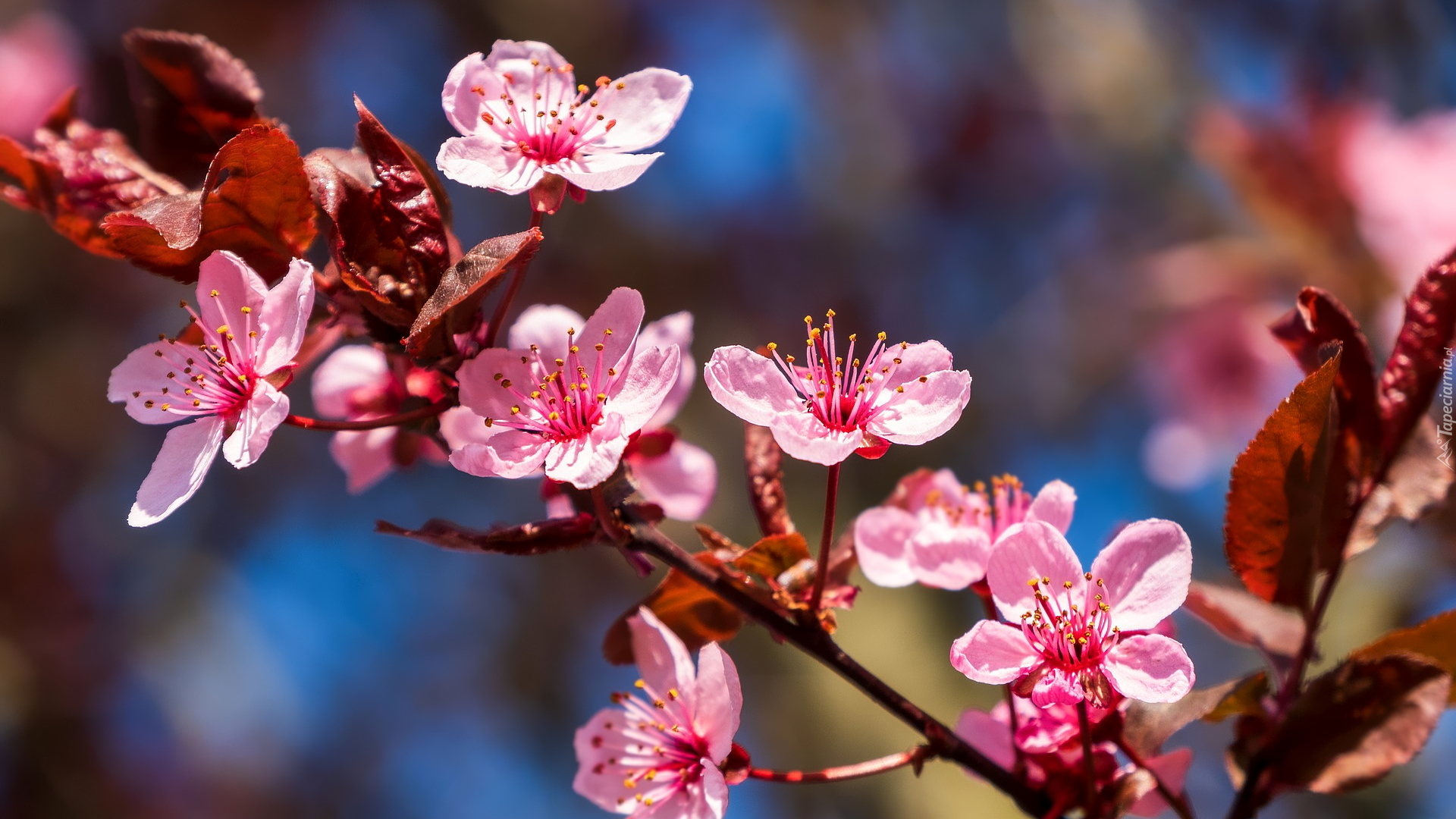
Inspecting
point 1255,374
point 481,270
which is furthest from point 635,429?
point 1255,374

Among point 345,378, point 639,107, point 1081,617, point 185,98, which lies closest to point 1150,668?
point 1081,617

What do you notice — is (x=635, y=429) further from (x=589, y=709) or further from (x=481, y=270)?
(x=589, y=709)

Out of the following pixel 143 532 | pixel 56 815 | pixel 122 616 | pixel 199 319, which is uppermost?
pixel 199 319

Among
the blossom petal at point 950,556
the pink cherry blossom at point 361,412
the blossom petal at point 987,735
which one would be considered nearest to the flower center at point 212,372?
the pink cherry blossom at point 361,412

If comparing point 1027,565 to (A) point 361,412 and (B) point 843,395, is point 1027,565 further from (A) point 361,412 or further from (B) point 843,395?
(A) point 361,412

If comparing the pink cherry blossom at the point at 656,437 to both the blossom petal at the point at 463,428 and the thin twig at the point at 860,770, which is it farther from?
the thin twig at the point at 860,770

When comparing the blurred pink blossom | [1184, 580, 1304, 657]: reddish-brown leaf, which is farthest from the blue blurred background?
[1184, 580, 1304, 657]: reddish-brown leaf

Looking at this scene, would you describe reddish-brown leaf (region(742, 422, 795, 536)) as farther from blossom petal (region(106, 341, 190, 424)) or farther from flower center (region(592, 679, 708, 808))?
blossom petal (region(106, 341, 190, 424))

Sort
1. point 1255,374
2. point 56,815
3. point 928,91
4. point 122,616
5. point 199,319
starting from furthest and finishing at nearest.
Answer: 1. point 928,91
2. point 122,616
3. point 56,815
4. point 1255,374
5. point 199,319
